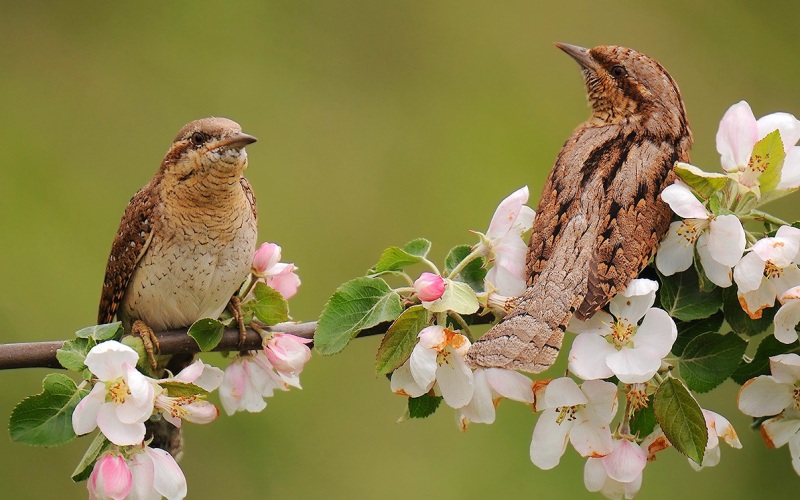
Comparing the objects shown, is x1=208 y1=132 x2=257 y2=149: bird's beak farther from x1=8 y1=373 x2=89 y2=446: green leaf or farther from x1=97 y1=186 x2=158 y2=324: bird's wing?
x1=8 y1=373 x2=89 y2=446: green leaf

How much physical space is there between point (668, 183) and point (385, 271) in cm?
32

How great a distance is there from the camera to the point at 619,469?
847mm

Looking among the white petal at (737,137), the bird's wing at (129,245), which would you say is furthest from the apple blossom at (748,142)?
the bird's wing at (129,245)

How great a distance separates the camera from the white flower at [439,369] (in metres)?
0.81

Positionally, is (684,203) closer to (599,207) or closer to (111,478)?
(599,207)

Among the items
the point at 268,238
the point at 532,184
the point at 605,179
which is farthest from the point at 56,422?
the point at 532,184

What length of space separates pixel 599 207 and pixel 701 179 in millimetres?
113

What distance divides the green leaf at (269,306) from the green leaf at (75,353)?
0.69 feet

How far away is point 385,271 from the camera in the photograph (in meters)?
0.89

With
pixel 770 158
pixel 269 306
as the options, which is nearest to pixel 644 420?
pixel 770 158

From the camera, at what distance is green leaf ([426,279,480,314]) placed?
0.82 m

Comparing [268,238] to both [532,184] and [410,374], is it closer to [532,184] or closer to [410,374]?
[532,184]

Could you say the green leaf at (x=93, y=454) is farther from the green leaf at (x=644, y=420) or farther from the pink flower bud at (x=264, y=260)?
the green leaf at (x=644, y=420)

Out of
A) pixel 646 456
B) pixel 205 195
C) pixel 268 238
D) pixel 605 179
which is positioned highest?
pixel 605 179
